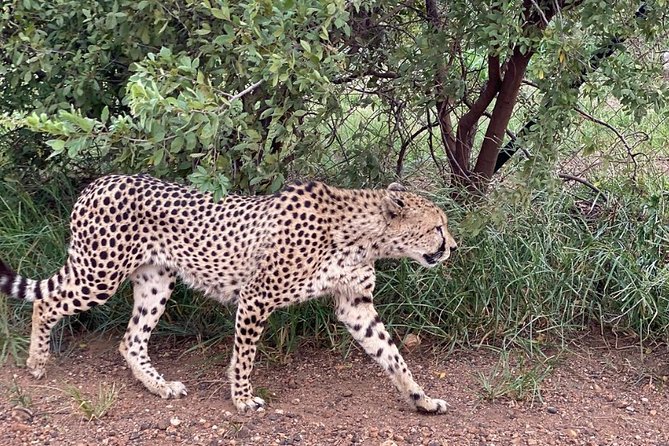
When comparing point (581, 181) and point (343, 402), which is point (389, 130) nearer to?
point (581, 181)

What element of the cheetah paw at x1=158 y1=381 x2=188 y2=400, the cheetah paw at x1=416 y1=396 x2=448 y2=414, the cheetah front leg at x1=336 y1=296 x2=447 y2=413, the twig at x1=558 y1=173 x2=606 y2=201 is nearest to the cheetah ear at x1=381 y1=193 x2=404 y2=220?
the cheetah front leg at x1=336 y1=296 x2=447 y2=413


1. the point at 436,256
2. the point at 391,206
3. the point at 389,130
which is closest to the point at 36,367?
the point at 391,206

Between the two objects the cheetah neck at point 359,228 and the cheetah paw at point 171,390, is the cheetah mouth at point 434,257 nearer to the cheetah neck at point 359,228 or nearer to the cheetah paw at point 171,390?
the cheetah neck at point 359,228

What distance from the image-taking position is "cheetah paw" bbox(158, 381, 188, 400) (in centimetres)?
367

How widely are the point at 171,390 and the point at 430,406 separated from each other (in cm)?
106

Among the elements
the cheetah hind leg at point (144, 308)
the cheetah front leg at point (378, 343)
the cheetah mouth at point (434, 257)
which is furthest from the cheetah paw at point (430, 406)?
the cheetah hind leg at point (144, 308)

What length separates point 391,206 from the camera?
3590 mm

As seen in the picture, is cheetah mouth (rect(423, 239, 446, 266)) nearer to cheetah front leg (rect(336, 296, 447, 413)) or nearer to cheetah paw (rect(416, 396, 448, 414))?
cheetah front leg (rect(336, 296, 447, 413))

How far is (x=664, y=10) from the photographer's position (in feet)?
12.2

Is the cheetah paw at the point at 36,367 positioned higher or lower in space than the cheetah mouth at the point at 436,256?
lower

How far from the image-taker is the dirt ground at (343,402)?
3.36 meters

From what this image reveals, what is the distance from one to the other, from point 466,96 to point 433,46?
820mm

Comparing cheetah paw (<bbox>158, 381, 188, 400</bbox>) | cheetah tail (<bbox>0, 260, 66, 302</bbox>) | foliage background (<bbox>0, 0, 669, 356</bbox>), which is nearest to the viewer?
foliage background (<bbox>0, 0, 669, 356</bbox>)

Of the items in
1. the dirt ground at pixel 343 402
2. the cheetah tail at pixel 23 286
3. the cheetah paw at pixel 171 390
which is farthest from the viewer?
the cheetah tail at pixel 23 286
